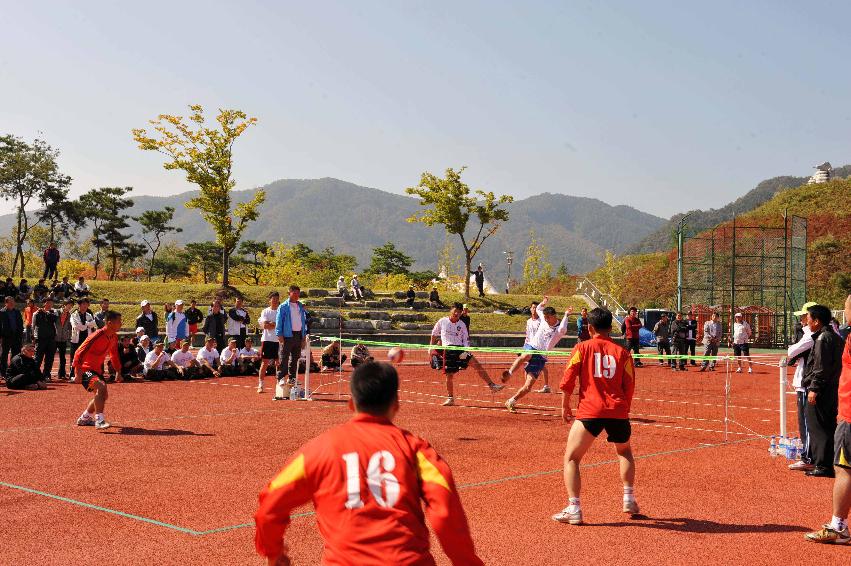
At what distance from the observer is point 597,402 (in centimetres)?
757

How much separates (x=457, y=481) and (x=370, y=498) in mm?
6486

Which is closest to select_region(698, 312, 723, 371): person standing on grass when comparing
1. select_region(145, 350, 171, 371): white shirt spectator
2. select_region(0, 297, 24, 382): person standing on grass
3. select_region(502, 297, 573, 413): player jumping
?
select_region(502, 297, 573, 413): player jumping

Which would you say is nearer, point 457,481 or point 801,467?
point 457,481

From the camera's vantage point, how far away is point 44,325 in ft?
65.3

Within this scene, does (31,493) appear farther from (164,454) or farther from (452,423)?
(452,423)

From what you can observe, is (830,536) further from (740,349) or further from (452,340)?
(740,349)

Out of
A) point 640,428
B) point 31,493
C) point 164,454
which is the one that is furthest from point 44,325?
point 640,428

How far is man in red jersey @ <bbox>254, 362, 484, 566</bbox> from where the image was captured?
315 cm

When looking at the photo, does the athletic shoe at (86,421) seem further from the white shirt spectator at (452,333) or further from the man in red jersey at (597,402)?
the man in red jersey at (597,402)

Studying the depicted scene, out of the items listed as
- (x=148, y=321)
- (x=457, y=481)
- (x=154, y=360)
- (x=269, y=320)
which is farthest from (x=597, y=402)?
(x=148, y=321)

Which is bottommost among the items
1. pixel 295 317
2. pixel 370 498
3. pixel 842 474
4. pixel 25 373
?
pixel 25 373

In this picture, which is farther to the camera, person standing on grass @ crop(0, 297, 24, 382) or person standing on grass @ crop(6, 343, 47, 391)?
person standing on grass @ crop(0, 297, 24, 382)

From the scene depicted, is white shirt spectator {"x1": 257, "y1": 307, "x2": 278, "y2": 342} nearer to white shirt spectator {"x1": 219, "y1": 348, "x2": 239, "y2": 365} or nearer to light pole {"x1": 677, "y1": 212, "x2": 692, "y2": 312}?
white shirt spectator {"x1": 219, "y1": 348, "x2": 239, "y2": 365}

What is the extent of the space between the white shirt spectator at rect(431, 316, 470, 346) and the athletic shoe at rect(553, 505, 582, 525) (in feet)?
30.0
